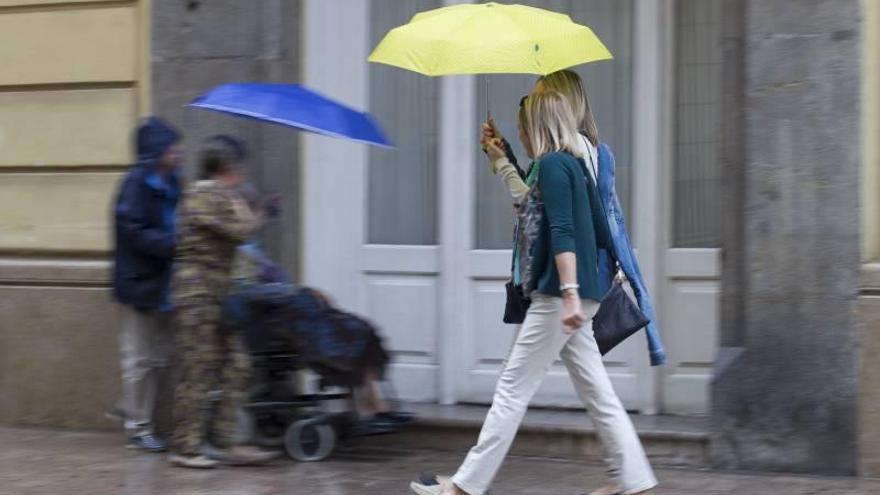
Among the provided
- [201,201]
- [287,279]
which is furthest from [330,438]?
[201,201]

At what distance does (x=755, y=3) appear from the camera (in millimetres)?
6750

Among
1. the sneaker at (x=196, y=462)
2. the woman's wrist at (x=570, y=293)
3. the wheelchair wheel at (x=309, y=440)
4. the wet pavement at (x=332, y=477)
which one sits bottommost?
the wet pavement at (x=332, y=477)

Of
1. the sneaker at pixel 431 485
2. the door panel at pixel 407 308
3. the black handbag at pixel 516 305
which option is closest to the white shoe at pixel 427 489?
the sneaker at pixel 431 485

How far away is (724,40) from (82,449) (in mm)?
4195

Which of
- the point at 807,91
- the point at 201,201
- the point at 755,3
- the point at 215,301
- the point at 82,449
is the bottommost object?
the point at 82,449

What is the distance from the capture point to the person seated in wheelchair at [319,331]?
22.5ft

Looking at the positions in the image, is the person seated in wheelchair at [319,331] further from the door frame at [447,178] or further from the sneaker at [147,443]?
Result: the sneaker at [147,443]

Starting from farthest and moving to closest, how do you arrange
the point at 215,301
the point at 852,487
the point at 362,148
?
the point at 362,148 < the point at 215,301 < the point at 852,487

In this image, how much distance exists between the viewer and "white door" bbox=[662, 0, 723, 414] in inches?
299

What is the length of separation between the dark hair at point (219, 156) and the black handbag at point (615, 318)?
2053mm

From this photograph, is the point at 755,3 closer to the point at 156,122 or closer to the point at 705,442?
the point at 705,442

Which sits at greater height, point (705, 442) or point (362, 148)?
point (362, 148)

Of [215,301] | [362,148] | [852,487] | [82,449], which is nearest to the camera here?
[852,487]

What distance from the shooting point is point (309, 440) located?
23.5 feet
